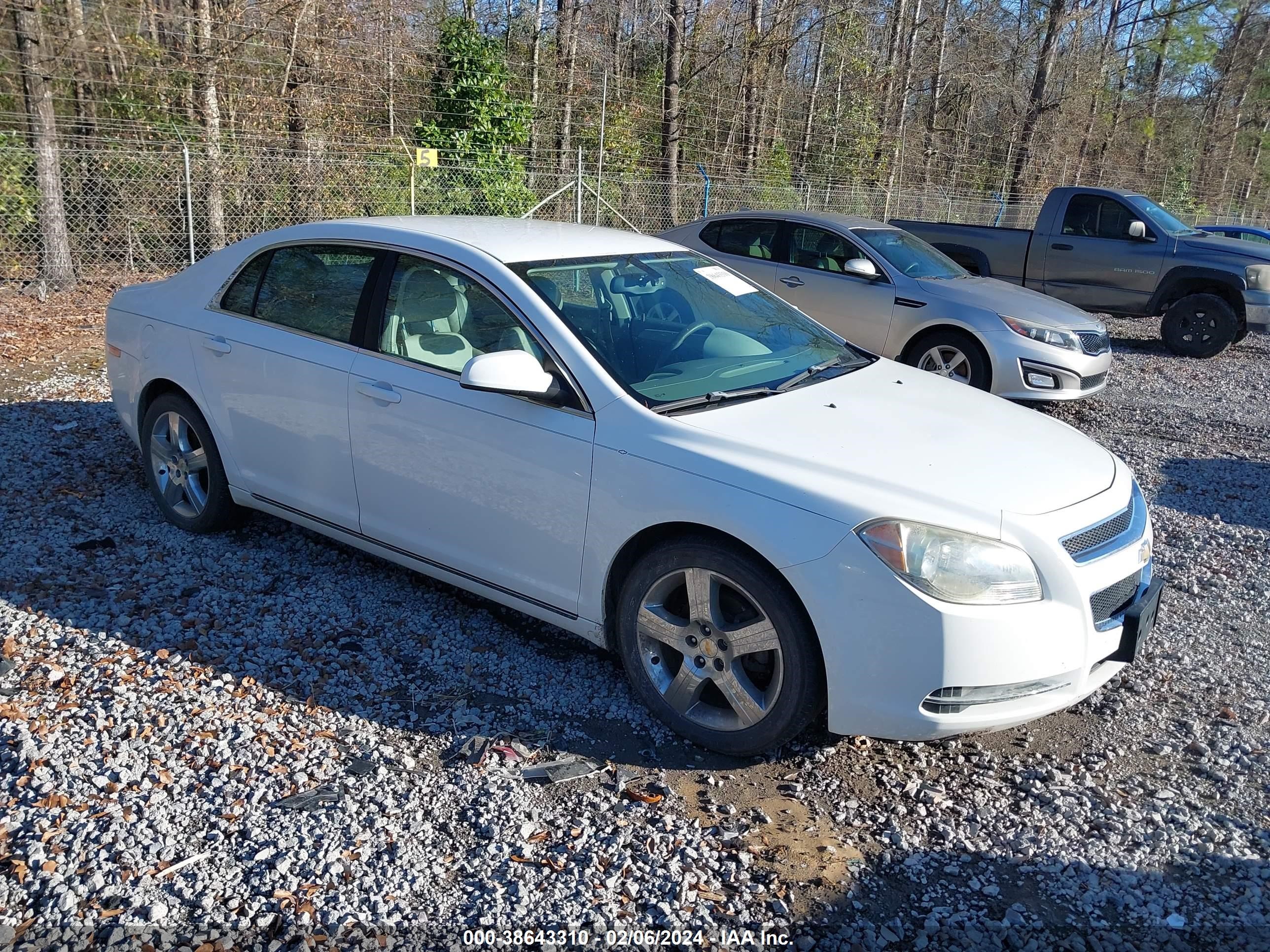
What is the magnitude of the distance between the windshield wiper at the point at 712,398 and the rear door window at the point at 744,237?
Answer: 19.9 feet

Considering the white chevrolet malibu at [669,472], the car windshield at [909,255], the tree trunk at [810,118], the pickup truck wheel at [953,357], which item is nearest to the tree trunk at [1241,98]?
the tree trunk at [810,118]

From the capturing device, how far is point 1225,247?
11828mm

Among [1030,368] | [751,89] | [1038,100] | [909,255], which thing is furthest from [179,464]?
[1038,100]

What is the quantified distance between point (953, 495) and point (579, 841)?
155cm

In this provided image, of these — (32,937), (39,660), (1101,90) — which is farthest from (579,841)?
(1101,90)

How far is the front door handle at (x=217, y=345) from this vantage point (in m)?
4.67

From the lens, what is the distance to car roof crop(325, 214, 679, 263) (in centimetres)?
414

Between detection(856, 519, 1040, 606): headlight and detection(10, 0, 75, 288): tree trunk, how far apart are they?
11.7 meters

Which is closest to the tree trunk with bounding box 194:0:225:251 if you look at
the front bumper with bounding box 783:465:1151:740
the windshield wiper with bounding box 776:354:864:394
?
the windshield wiper with bounding box 776:354:864:394

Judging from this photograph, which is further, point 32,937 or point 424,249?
point 424,249

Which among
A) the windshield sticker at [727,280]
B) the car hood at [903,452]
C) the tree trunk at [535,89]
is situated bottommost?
the car hood at [903,452]

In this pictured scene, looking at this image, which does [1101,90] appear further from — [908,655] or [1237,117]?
[908,655]

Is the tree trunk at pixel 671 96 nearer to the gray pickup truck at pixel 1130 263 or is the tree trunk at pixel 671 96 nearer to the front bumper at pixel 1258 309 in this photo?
the gray pickup truck at pixel 1130 263

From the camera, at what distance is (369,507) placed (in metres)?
4.22
